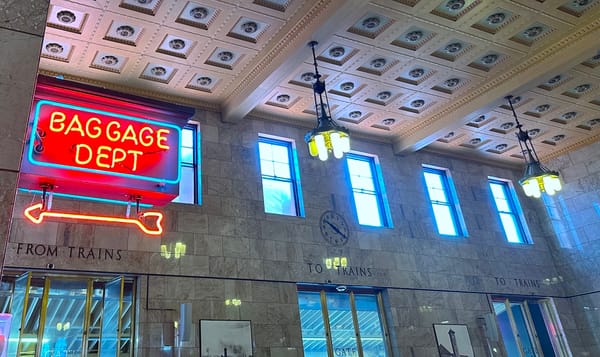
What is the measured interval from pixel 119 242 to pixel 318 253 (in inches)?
155

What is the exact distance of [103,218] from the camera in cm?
798

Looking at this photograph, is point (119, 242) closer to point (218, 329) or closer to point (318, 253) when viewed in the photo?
point (218, 329)

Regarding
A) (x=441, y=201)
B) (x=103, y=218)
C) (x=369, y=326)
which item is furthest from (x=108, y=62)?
(x=441, y=201)

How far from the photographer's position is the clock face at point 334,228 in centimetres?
1071

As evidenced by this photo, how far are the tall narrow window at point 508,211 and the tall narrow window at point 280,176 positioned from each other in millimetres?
6488

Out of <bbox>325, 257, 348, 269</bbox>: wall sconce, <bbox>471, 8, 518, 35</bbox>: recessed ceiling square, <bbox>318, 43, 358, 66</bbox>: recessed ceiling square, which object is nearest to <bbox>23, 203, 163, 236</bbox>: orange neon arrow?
<bbox>325, 257, 348, 269</bbox>: wall sconce

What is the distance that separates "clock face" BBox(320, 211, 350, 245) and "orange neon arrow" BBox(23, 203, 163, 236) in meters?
3.61

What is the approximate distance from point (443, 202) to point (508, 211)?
2587 mm

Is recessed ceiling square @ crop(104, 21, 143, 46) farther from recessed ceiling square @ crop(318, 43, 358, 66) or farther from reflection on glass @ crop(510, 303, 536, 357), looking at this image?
reflection on glass @ crop(510, 303, 536, 357)

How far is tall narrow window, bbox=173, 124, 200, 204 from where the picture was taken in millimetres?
9609

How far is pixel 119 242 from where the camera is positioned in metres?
8.40

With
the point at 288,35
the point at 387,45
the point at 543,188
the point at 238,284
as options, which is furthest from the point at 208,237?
the point at 543,188

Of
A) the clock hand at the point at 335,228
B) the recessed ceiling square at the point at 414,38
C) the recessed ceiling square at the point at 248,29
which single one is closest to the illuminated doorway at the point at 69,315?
the clock hand at the point at 335,228

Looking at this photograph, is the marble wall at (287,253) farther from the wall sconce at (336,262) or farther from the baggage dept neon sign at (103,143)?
the baggage dept neon sign at (103,143)
